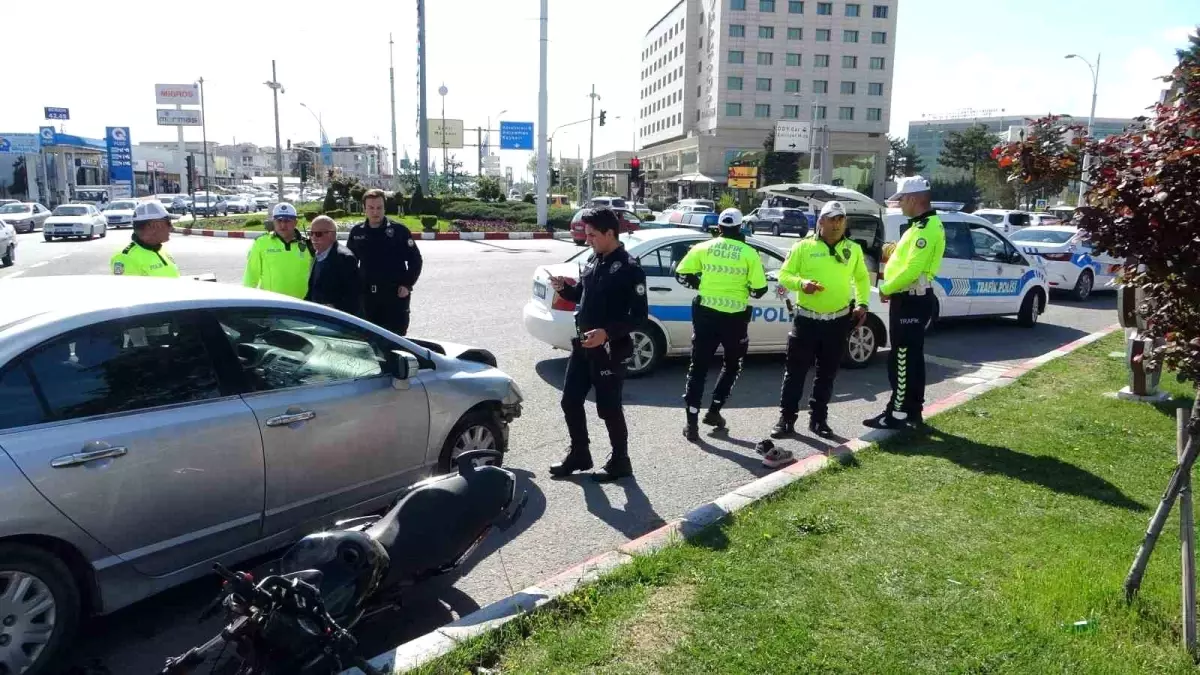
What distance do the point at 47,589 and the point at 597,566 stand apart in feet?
7.28

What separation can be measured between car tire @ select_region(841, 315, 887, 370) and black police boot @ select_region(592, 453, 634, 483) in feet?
14.4

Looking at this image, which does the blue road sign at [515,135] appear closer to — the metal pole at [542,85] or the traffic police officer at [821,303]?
the metal pole at [542,85]

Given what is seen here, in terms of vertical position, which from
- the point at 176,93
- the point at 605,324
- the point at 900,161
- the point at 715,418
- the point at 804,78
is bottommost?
the point at 715,418

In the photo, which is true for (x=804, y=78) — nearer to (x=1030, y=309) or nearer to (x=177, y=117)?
(x=177, y=117)

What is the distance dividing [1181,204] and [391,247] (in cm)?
566

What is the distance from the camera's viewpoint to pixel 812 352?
640 centimetres

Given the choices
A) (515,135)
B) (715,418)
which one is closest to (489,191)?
(515,135)

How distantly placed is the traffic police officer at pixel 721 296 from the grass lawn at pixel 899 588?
1.31 metres

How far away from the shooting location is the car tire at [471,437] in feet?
15.8

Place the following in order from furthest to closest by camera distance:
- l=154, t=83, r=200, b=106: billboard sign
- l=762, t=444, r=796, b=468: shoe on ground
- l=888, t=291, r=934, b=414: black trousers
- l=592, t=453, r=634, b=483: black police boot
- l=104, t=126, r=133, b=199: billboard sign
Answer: l=104, t=126, r=133, b=199: billboard sign < l=154, t=83, r=200, b=106: billboard sign < l=888, t=291, r=934, b=414: black trousers < l=762, t=444, r=796, b=468: shoe on ground < l=592, t=453, r=634, b=483: black police boot

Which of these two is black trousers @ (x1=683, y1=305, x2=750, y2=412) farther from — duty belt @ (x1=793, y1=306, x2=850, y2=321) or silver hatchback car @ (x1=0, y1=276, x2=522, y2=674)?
silver hatchback car @ (x1=0, y1=276, x2=522, y2=674)

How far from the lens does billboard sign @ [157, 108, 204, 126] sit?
6519 cm

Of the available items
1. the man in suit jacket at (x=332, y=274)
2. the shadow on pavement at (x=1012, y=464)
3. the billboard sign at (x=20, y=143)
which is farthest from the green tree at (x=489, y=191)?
the billboard sign at (x=20, y=143)

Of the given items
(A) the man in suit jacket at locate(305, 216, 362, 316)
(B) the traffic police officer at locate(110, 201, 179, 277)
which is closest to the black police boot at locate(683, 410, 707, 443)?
(A) the man in suit jacket at locate(305, 216, 362, 316)
